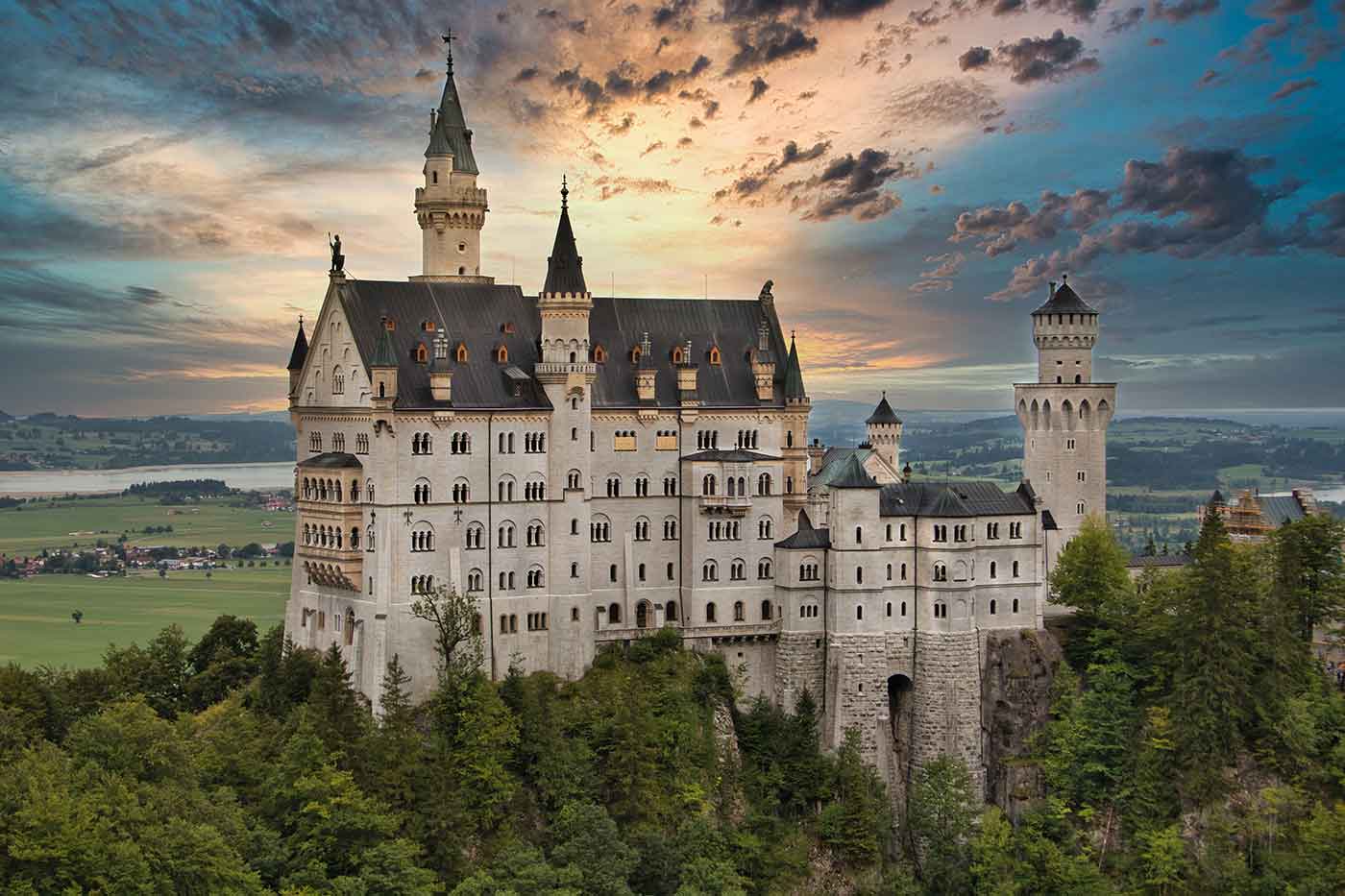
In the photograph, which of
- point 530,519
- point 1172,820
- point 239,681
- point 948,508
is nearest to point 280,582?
point 239,681

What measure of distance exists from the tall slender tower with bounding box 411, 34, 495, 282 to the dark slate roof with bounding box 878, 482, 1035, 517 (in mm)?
28528

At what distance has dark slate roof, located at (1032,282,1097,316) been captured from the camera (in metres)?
115

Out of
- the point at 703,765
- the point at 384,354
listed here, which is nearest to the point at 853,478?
the point at 703,765

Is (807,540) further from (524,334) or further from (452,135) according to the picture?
(452,135)

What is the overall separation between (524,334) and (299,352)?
45.8ft

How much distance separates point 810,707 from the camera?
334ft

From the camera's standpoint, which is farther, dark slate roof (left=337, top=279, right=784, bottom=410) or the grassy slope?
the grassy slope

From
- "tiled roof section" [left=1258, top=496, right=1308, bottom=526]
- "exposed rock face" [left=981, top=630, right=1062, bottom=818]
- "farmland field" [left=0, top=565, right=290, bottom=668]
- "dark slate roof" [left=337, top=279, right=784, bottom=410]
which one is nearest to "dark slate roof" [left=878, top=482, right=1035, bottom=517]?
"exposed rock face" [left=981, top=630, right=1062, bottom=818]

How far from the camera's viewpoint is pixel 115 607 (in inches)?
5384

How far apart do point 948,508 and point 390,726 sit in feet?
116

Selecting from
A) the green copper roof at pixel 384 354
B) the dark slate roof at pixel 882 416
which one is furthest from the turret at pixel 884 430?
the green copper roof at pixel 384 354

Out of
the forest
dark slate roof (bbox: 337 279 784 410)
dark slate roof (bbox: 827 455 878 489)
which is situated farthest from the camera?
dark slate roof (bbox: 827 455 878 489)

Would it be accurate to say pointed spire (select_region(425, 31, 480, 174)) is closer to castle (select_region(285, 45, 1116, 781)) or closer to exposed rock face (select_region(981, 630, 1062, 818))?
castle (select_region(285, 45, 1116, 781))

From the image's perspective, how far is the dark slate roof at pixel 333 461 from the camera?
94062 mm
